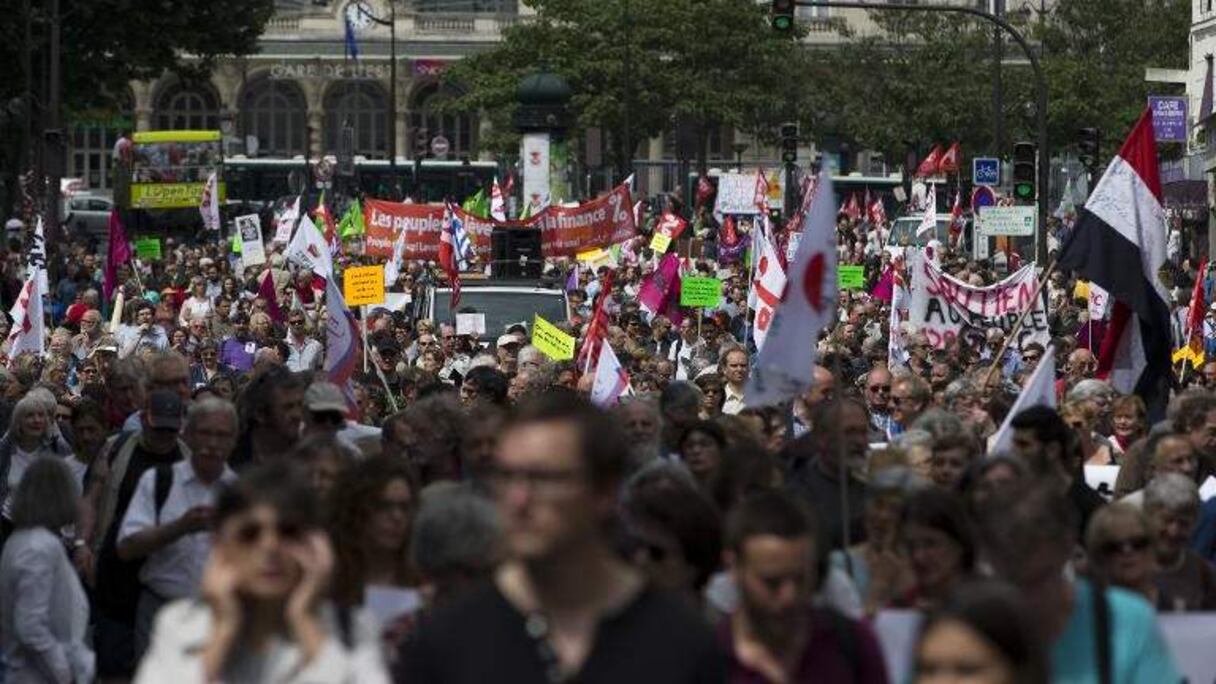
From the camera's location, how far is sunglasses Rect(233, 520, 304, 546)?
580 centimetres

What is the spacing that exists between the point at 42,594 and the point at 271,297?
777 inches

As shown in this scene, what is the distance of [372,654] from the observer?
19.0 feet

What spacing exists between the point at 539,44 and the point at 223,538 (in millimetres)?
74005

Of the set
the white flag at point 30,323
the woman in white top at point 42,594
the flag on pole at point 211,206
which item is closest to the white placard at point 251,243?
the flag on pole at point 211,206

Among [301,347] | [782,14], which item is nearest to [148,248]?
[782,14]

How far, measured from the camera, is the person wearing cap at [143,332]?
23297 millimetres

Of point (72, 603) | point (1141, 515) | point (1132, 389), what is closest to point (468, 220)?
point (1132, 389)

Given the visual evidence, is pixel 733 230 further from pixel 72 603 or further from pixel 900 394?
pixel 72 603

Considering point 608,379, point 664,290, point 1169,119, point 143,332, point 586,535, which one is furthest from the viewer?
point 1169,119

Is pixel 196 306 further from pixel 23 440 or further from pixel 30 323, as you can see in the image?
pixel 23 440

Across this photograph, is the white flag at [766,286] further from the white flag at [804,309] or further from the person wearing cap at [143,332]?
the white flag at [804,309]

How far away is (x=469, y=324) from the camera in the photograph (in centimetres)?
2309

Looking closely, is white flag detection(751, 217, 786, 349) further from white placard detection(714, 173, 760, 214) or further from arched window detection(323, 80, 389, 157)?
arched window detection(323, 80, 389, 157)

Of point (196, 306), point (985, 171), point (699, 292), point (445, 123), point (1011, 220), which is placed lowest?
point (196, 306)
